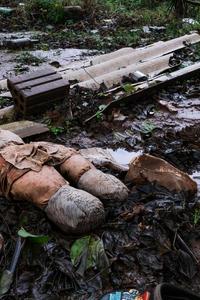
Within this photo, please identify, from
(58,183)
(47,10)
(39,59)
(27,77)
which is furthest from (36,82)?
(47,10)

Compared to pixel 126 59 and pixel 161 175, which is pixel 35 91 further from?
pixel 126 59

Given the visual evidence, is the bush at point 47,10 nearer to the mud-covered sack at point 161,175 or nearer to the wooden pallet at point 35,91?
the wooden pallet at point 35,91

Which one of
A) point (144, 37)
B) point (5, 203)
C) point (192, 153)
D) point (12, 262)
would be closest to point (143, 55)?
point (144, 37)

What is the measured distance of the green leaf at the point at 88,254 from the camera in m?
3.01

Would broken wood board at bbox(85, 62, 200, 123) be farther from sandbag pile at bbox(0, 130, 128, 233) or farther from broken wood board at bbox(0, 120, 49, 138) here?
sandbag pile at bbox(0, 130, 128, 233)

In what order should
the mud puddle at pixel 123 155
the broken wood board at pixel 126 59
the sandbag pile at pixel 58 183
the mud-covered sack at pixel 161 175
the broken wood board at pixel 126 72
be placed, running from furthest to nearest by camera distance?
the broken wood board at pixel 126 59 < the broken wood board at pixel 126 72 < the mud puddle at pixel 123 155 < the mud-covered sack at pixel 161 175 < the sandbag pile at pixel 58 183

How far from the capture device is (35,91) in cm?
512

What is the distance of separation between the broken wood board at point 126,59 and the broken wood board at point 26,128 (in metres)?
1.43

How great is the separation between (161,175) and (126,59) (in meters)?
3.63

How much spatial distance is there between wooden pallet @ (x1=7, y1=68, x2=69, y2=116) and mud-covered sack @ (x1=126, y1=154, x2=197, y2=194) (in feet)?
6.00

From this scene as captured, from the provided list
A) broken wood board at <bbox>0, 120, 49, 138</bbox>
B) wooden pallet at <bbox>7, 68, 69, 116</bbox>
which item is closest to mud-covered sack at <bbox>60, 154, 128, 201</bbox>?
broken wood board at <bbox>0, 120, 49, 138</bbox>

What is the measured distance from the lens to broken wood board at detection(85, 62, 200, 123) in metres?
5.50

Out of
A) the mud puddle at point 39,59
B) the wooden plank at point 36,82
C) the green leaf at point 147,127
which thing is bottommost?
the mud puddle at point 39,59

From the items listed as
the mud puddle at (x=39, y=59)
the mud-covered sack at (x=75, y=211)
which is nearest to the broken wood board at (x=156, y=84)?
the mud puddle at (x=39, y=59)
